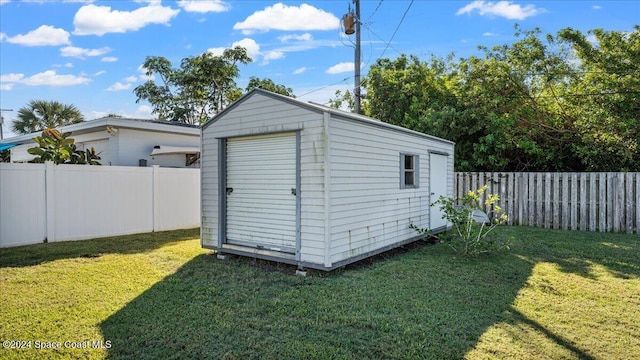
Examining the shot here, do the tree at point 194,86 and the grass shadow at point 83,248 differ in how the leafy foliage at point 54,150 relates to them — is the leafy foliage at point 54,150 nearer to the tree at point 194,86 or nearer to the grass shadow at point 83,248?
the grass shadow at point 83,248

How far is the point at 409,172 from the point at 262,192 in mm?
3014

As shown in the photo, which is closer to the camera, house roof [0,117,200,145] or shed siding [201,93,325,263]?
shed siding [201,93,325,263]

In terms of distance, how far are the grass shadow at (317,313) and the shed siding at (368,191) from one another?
0.56 metres

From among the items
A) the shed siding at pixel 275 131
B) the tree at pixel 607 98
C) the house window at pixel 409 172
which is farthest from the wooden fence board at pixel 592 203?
the shed siding at pixel 275 131

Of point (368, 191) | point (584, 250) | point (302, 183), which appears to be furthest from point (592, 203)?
point (302, 183)

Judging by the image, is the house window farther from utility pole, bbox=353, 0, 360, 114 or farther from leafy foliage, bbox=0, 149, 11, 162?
leafy foliage, bbox=0, 149, 11, 162

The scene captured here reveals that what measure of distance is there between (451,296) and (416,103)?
9.64 m

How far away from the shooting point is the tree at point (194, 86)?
21719 millimetres

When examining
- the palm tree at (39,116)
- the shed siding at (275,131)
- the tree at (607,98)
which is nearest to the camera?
the shed siding at (275,131)

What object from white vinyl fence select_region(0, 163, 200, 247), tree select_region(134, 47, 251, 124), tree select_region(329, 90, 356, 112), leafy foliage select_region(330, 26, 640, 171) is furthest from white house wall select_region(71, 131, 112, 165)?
tree select_region(329, 90, 356, 112)

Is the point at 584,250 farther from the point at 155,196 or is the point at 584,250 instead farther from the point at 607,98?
the point at 155,196

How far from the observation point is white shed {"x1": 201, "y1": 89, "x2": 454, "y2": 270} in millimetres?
4879

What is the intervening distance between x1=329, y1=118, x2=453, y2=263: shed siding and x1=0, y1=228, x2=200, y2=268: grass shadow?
12.9 ft

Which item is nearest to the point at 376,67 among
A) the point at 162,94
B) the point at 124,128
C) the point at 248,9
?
the point at 248,9
